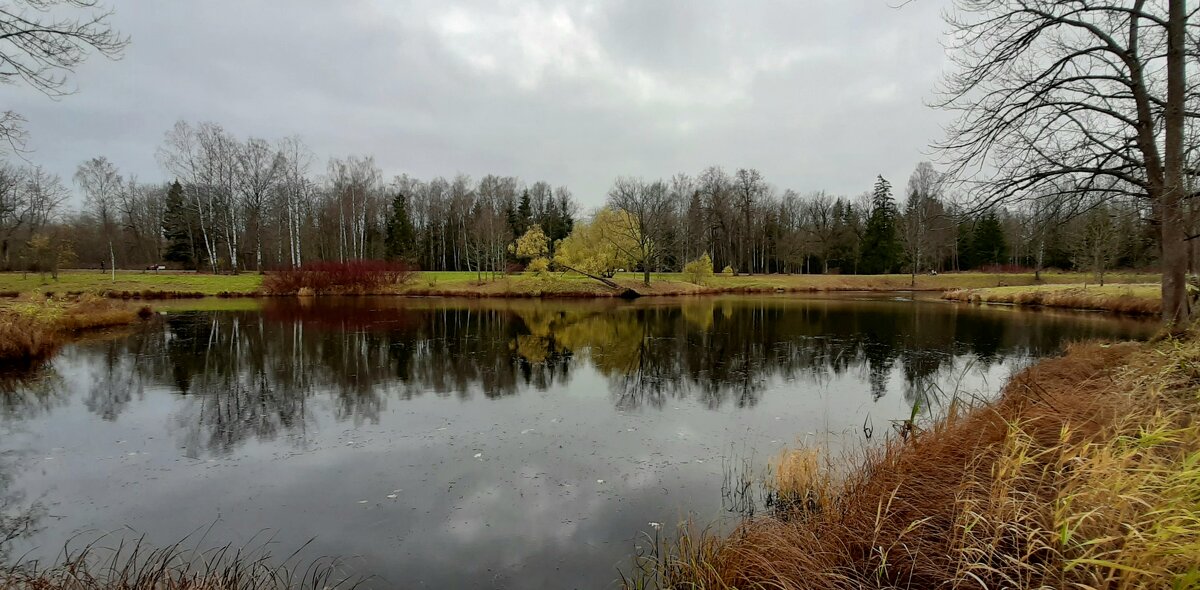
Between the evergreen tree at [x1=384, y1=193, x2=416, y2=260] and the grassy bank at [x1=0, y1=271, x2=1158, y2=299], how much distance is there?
1318cm

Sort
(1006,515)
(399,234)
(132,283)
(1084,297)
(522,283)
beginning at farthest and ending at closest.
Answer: (399,234) < (522,283) < (132,283) < (1084,297) < (1006,515)

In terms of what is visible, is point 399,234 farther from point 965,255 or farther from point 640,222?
point 965,255

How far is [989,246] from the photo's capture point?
58562mm

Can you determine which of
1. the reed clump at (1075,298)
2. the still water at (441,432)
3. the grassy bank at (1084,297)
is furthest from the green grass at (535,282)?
the still water at (441,432)

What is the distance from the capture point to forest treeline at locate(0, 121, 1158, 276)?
138 feet

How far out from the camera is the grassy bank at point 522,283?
34.2 meters

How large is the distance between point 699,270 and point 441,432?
132 ft

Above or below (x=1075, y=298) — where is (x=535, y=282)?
above

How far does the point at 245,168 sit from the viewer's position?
43.9m

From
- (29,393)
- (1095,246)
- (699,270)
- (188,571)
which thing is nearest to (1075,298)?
(1095,246)

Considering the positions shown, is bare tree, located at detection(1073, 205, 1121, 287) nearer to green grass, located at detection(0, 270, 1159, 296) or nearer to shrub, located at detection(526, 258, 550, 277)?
green grass, located at detection(0, 270, 1159, 296)

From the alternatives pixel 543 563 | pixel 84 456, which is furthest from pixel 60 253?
pixel 543 563

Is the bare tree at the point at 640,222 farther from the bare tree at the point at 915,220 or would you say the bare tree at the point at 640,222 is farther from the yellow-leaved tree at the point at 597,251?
the bare tree at the point at 915,220

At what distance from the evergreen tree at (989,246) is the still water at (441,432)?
44.2 meters
